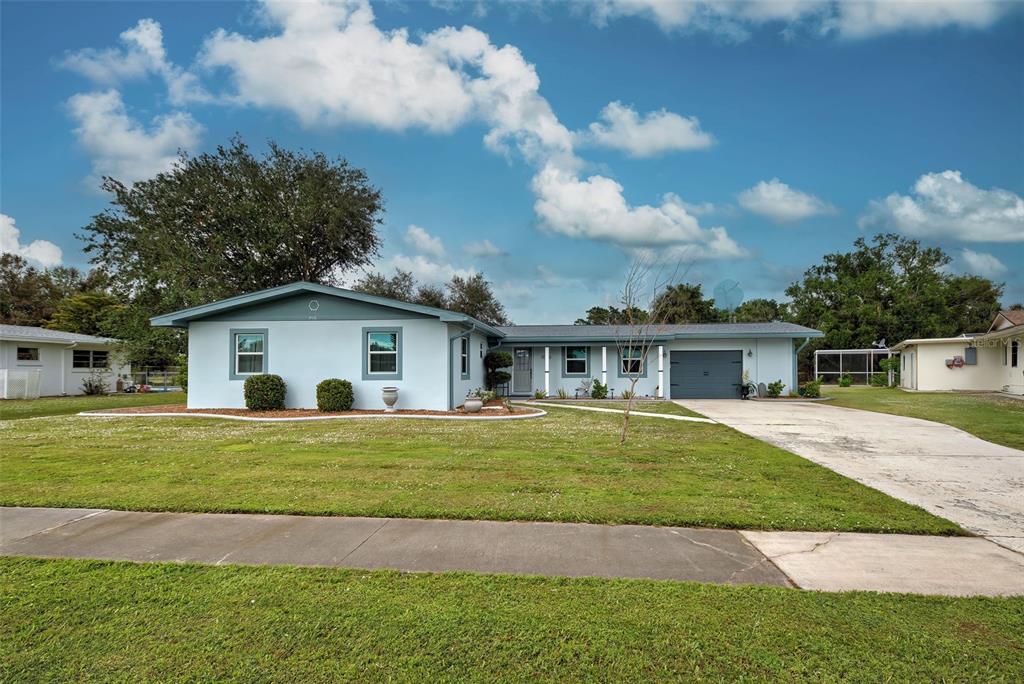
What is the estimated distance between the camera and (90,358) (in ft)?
83.8

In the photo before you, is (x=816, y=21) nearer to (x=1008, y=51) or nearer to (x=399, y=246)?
(x=1008, y=51)

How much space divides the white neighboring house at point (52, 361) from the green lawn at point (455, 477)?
1440cm

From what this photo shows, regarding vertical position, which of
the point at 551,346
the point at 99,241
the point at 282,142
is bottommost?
the point at 551,346

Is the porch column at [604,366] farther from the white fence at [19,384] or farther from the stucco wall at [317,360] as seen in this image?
the white fence at [19,384]

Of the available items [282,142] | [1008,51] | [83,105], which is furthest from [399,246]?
[1008,51]

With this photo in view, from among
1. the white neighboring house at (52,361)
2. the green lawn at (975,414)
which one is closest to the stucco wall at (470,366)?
the green lawn at (975,414)

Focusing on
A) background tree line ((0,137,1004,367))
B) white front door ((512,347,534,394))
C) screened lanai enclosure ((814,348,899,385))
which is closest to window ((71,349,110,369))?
background tree line ((0,137,1004,367))

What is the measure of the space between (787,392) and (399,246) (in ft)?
69.9

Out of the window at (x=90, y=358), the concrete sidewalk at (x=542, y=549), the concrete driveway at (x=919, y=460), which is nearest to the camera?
the concrete sidewalk at (x=542, y=549)

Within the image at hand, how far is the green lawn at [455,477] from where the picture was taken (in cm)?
515

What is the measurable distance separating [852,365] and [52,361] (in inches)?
1729

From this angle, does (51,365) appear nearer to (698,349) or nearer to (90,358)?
(90,358)

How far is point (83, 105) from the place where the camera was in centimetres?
1661

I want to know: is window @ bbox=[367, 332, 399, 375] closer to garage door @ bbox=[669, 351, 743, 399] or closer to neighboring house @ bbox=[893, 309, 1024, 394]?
garage door @ bbox=[669, 351, 743, 399]
